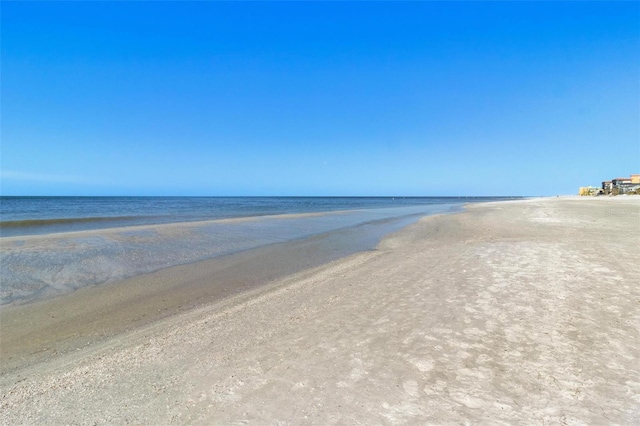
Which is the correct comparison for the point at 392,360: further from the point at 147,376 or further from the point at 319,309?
the point at 147,376

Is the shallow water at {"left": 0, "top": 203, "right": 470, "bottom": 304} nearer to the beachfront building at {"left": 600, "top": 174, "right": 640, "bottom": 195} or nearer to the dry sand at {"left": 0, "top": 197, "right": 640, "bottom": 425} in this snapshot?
the dry sand at {"left": 0, "top": 197, "right": 640, "bottom": 425}

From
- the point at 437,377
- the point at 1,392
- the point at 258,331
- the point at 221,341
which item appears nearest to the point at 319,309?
the point at 258,331

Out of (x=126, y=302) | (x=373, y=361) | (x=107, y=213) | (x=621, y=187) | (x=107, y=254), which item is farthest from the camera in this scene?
(x=621, y=187)

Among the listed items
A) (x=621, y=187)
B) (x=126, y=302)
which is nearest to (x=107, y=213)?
(x=126, y=302)

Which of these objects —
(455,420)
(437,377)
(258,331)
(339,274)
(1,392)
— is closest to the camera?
(455,420)

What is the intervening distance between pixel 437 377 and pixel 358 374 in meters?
0.87

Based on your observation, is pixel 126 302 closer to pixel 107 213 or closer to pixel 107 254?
pixel 107 254

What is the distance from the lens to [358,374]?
3771mm

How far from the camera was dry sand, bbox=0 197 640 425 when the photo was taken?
10.4 feet

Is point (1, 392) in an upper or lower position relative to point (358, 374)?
lower

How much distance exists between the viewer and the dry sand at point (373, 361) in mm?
3158

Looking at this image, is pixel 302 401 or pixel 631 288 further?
pixel 631 288

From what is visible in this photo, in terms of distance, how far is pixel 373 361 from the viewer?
4059 mm

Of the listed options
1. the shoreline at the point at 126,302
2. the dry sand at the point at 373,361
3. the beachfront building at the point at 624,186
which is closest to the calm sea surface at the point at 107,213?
the shoreline at the point at 126,302
